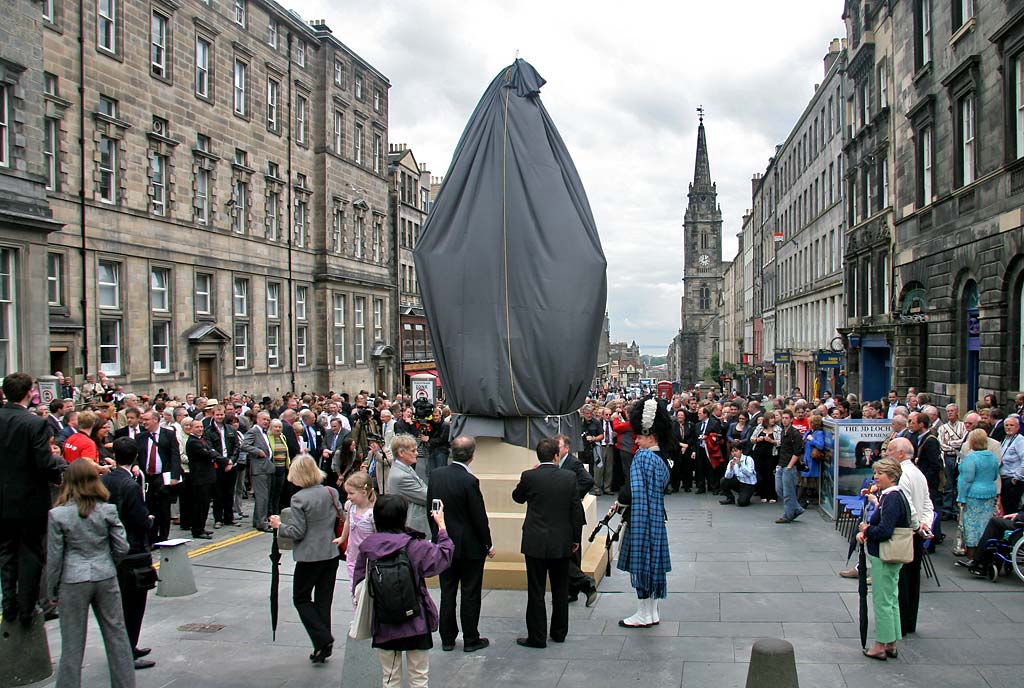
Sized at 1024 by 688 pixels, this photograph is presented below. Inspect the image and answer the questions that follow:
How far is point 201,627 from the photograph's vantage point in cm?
863

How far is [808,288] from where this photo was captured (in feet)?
158

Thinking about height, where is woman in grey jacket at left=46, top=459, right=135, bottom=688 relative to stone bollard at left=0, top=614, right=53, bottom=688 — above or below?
above

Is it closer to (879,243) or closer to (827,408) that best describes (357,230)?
(879,243)

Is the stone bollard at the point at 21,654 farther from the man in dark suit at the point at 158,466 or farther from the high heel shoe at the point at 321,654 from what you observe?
the man in dark suit at the point at 158,466

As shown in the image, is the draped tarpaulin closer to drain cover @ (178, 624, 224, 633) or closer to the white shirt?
drain cover @ (178, 624, 224, 633)

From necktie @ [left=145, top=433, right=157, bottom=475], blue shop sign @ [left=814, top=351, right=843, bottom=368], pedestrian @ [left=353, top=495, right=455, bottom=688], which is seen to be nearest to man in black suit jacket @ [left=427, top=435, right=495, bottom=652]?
pedestrian @ [left=353, top=495, right=455, bottom=688]

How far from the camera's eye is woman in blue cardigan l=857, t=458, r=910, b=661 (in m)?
7.29

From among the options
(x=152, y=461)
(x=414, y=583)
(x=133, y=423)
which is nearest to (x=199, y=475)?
(x=152, y=461)

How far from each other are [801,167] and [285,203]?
2899cm

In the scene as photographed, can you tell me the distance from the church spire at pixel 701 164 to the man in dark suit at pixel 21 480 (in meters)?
126

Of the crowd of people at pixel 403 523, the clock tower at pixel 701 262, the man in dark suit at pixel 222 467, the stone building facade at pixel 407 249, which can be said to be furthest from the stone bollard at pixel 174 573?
the clock tower at pixel 701 262

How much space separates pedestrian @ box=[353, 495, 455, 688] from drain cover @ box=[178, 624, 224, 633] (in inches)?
126

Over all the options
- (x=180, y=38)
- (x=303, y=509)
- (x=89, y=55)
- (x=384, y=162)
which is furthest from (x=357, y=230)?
(x=303, y=509)

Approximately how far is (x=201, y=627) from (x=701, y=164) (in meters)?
128
